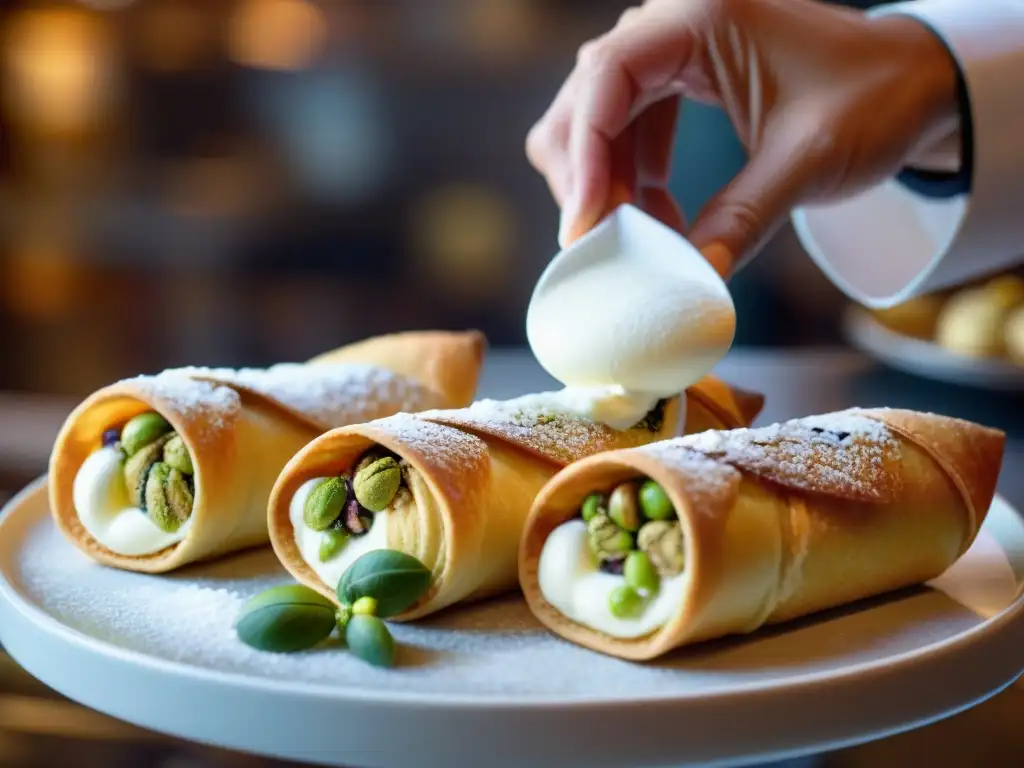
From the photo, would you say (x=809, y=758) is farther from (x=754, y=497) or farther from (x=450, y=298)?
(x=450, y=298)

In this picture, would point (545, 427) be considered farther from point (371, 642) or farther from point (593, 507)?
point (371, 642)

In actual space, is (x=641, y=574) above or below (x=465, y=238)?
above

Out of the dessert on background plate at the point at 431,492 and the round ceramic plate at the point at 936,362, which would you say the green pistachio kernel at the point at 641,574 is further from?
the round ceramic plate at the point at 936,362

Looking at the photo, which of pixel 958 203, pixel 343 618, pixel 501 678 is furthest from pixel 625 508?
pixel 958 203

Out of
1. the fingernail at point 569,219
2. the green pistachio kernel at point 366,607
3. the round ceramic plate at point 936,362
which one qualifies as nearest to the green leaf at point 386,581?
the green pistachio kernel at point 366,607

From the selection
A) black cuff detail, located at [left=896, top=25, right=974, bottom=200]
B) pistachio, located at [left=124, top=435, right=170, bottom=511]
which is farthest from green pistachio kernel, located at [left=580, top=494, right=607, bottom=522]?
black cuff detail, located at [left=896, top=25, right=974, bottom=200]
